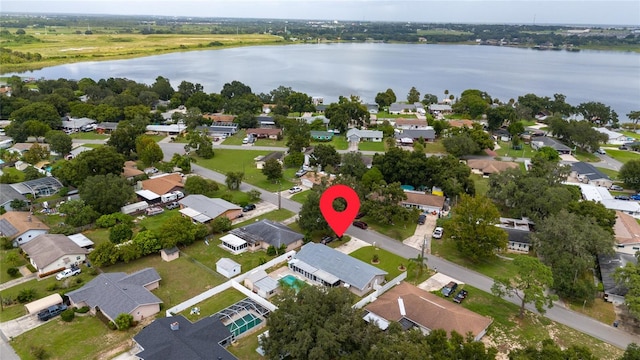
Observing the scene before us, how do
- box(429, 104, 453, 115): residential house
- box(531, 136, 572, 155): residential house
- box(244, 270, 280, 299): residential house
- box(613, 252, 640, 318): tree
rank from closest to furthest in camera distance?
box(613, 252, 640, 318): tree, box(244, 270, 280, 299): residential house, box(531, 136, 572, 155): residential house, box(429, 104, 453, 115): residential house

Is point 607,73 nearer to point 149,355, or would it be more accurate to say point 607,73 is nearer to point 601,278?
point 601,278

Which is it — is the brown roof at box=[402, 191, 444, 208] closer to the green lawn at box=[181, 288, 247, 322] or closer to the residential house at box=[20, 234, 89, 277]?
the green lawn at box=[181, 288, 247, 322]

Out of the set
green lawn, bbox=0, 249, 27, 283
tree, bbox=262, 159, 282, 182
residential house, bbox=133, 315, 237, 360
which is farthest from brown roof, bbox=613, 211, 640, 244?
green lawn, bbox=0, 249, 27, 283

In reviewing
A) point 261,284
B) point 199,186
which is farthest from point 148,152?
point 261,284

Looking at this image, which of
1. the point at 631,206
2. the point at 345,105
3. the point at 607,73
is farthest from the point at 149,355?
the point at 607,73

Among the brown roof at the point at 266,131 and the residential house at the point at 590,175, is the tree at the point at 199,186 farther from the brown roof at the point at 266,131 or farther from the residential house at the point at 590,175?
the residential house at the point at 590,175

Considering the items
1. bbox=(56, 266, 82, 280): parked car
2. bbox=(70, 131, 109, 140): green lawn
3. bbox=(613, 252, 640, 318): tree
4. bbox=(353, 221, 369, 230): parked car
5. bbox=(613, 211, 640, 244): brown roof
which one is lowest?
bbox=(56, 266, 82, 280): parked car

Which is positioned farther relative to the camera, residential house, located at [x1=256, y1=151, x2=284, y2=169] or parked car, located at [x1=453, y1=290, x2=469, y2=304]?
residential house, located at [x1=256, y1=151, x2=284, y2=169]

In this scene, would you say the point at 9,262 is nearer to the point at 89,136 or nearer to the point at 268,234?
the point at 268,234
